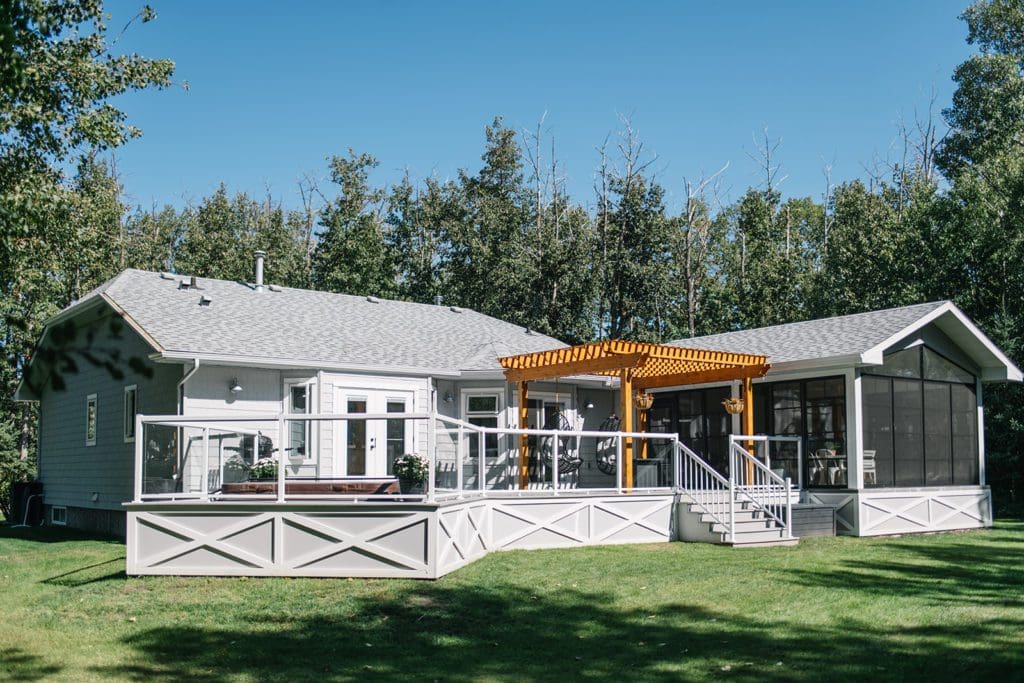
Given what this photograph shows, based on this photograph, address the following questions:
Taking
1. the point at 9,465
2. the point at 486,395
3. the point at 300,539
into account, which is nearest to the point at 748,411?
the point at 486,395

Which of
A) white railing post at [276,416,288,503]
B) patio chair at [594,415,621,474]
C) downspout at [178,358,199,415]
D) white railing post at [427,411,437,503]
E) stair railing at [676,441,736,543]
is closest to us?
white railing post at [427,411,437,503]

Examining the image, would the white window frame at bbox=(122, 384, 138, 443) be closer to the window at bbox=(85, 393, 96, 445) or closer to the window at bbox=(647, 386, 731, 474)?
the window at bbox=(85, 393, 96, 445)

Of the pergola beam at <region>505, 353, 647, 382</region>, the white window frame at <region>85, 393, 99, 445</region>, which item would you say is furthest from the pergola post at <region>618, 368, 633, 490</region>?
the white window frame at <region>85, 393, 99, 445</region>

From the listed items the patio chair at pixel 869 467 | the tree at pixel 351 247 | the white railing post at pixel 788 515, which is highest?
the tree at pixel 351 247

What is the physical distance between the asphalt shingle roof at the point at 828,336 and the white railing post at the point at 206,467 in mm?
9294

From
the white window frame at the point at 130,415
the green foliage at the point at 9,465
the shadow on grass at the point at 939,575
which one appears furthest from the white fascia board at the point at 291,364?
the green foliage at the point at 9,465

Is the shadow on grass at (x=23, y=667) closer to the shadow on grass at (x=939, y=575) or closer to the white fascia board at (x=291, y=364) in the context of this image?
the white fascia board at (x=291, y=364)

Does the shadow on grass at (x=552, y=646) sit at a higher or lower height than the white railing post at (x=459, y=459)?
lower

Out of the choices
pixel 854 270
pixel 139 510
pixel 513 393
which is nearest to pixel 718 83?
pixel 854 270

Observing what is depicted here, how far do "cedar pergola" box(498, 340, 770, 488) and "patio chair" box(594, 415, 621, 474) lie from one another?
3.63ft

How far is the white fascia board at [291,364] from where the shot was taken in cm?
1427

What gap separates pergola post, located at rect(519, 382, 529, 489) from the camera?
16.0 metres

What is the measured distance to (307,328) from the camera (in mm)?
17453

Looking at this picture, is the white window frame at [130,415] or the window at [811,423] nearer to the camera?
the window at [811,423]
